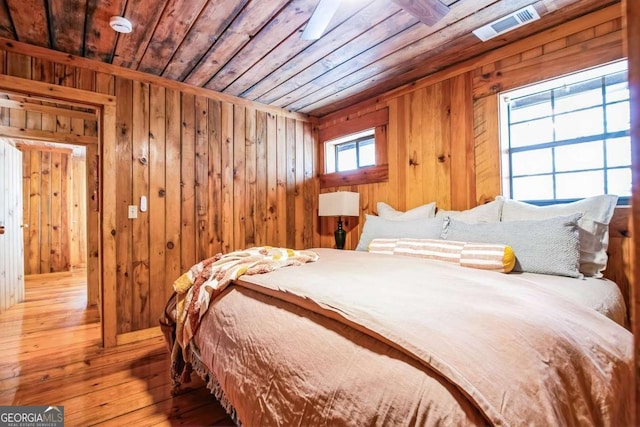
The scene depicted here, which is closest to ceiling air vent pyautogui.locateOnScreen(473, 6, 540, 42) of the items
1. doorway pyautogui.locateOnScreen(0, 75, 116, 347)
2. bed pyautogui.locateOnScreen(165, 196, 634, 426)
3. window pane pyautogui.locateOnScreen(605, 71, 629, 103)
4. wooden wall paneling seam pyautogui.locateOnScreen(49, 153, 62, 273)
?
window pane pyautogui.locateOnScreen(605, 71, 629, 103)

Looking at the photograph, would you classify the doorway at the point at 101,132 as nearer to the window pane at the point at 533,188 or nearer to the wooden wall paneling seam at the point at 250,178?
the wooden wall paneling seam at the point at 250,178

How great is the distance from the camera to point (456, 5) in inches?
71.4

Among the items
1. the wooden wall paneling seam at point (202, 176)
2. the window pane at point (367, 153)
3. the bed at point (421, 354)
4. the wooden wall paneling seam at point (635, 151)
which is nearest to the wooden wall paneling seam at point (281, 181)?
the wooden wall paneling seam at point (202, 176)

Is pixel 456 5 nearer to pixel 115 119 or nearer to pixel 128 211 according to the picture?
pixel 115 119

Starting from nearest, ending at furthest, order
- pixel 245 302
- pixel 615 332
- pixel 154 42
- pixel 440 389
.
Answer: pixel 440 389
pixel 615 332
pixel 245 302
pixel 154 42

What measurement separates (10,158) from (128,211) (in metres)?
2.37

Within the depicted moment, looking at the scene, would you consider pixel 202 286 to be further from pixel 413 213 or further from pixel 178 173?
pixel 413 213

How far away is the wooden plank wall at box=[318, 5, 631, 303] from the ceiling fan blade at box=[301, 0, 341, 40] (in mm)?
1388

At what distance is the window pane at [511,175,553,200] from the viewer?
2158mm

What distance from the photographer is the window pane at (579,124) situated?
194 cm

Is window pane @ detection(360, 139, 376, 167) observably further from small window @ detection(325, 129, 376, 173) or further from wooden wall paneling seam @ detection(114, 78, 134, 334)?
wooden wall paneling seam @ detection(114, 78, 134, 334)

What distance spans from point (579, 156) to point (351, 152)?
2.19m

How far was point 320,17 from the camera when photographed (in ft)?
5.34

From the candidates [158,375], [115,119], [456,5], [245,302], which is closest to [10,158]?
[115,119]
